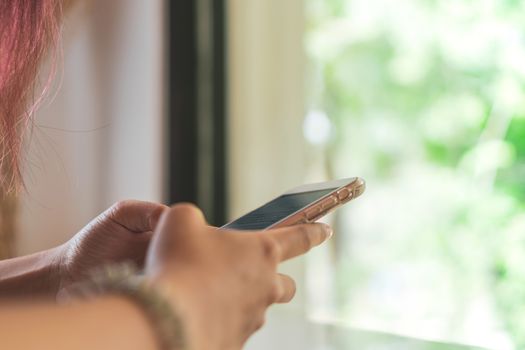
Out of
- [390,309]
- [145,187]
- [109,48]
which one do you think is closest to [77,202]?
[145,187]

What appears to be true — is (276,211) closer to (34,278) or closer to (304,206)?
(304,206)

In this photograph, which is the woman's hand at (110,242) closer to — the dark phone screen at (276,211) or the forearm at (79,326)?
the dark phone screen at (276,211)

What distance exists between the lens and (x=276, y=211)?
66 cm

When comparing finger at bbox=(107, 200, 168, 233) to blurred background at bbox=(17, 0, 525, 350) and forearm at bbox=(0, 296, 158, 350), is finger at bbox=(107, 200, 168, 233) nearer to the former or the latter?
forearm at bbox=(0, 296, 158, 350)

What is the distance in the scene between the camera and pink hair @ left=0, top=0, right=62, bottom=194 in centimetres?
77

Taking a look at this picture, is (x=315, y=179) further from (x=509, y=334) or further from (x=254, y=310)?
(x=254, y=310)

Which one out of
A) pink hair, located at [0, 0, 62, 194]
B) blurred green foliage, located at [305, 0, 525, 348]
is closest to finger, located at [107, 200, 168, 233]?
pink hair, located at [0, 0, 62, 194]

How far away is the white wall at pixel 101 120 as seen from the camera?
1826mm

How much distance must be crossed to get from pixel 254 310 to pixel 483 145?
1.00 m

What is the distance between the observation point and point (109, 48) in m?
1.90

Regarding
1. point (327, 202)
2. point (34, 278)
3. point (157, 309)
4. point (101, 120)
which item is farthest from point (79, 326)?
point (101, 120)

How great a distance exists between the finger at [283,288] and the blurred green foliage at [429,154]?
88 centimetres

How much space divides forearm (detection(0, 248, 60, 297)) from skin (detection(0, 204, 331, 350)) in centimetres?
32

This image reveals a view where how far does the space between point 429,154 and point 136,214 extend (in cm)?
84
